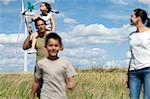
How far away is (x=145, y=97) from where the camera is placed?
22.6 ft

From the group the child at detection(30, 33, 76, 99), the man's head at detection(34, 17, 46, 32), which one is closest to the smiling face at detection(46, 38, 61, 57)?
the child at detection(30, 33, 76, 99)

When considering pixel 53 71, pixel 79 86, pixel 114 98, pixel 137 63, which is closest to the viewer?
pixel 53 71

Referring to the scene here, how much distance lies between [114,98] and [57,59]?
15.9 ft

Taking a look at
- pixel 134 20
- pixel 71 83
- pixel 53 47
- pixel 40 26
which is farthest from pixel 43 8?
pixel 71 83

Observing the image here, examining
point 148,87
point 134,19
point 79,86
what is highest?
point 134,19

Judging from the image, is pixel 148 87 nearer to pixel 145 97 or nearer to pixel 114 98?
pixel 145 97

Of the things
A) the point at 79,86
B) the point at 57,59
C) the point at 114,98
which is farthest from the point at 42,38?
the point at 79,86

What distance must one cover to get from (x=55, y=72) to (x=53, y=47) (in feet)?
0.87

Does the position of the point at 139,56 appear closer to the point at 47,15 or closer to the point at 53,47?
the point at 47,15

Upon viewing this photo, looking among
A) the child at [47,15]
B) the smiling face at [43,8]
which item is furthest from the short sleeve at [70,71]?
the smiling face at [43,8]

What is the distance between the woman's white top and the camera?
6.78m

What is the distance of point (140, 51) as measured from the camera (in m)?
6.82

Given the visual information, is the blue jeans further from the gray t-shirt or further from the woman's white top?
the gray t-shirt

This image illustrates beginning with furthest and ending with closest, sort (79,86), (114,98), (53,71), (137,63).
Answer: (79,86) → (114,98) → (137,63) → (53,71)
